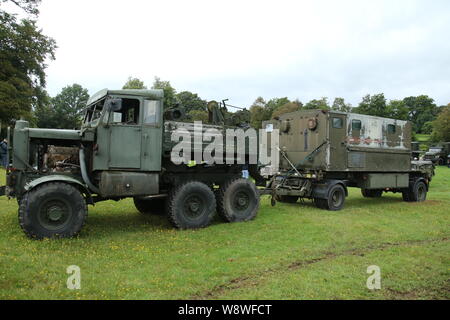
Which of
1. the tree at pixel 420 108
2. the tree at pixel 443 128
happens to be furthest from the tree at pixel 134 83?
the tree at pixel 420 108

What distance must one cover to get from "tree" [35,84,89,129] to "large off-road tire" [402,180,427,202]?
2035 inches

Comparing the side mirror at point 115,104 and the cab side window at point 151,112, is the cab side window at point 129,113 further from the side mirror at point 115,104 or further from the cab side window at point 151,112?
the side mirror at point 115,104

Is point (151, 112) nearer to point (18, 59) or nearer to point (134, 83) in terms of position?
point (18, 59)

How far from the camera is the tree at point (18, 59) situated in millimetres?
24844

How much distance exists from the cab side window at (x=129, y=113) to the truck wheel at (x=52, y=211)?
71.7 inches

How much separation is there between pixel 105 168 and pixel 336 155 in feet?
24.6


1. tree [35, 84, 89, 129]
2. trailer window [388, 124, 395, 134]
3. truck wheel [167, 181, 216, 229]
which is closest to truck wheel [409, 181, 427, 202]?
trailer window [388, 124, 395, 134]

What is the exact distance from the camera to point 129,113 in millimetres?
7926

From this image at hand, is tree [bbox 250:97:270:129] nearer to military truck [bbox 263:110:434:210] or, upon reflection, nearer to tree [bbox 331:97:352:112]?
tree [bbox 331:97:352:112]

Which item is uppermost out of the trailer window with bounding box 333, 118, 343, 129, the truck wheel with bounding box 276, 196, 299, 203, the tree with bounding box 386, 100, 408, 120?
the tree with bounding box 386, 100, 408, 120

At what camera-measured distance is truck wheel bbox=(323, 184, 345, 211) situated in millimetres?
11402
